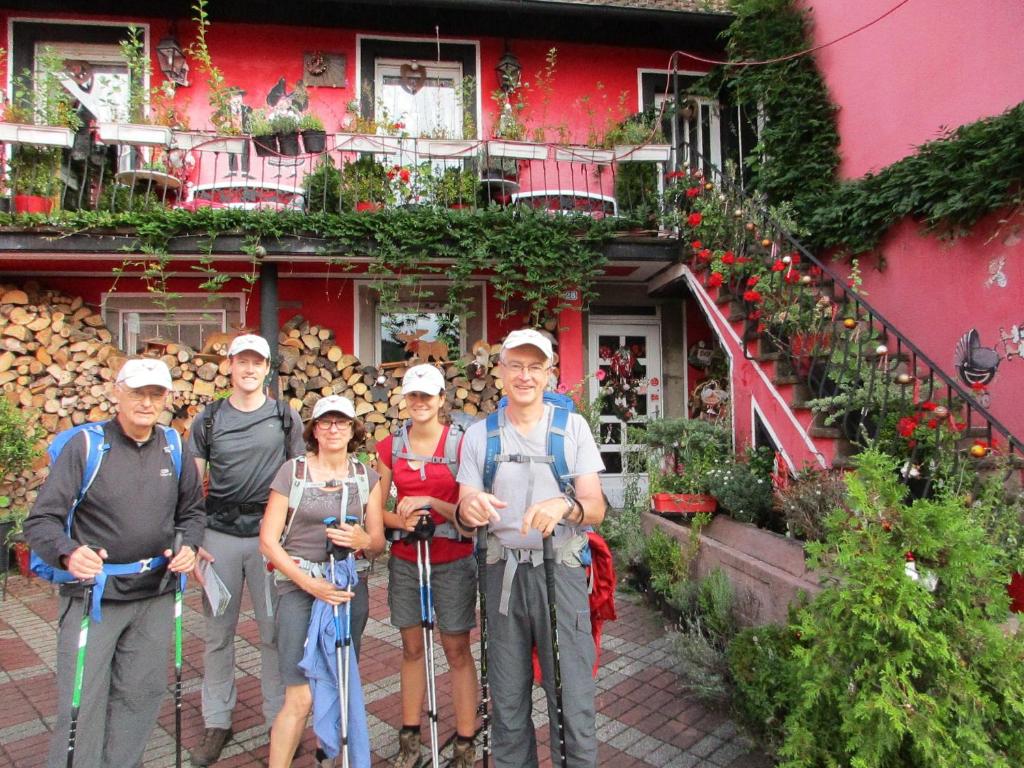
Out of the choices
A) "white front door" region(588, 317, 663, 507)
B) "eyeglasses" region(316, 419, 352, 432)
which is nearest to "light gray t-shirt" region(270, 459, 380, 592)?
"eyeglasses" region(316, 419, 352, 432)

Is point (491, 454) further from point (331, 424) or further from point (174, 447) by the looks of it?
point (174, 447)

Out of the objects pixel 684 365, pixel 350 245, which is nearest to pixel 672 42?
pixel 684 365

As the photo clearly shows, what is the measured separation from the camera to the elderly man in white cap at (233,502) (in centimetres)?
327

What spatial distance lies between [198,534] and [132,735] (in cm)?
88

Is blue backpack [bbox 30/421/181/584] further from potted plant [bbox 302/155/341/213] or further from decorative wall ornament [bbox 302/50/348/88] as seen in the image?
decorative wall ornament [bbox 302/50/348/88]

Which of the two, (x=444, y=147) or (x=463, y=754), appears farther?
(x=444, y=147)

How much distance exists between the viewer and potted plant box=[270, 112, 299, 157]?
7184 mm

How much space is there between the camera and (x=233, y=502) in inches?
129

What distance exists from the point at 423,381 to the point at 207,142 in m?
5.76

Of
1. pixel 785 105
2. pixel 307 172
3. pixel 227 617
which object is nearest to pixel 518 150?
pixel 307 172

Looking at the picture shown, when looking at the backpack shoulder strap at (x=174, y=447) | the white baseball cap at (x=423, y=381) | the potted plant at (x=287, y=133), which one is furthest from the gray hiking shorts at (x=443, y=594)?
the potted plant at (x=287, y=133)

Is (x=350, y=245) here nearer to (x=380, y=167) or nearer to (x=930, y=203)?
(x=380, y=167)

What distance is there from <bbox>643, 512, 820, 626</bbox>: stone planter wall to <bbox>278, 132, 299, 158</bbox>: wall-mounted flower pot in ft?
19.6

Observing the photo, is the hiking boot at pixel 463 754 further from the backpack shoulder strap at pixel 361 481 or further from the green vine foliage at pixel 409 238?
the green vine foliage at pixel 409 238
